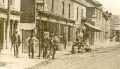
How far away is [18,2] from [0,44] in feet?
14.7

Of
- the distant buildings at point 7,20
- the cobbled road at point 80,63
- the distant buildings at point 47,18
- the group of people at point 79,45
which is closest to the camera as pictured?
the cobbled road at point 80,63

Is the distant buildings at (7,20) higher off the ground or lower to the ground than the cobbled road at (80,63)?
higher

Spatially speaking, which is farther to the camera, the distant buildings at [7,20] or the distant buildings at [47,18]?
the distant buildings at [47,18]

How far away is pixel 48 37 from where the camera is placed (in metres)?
20.8

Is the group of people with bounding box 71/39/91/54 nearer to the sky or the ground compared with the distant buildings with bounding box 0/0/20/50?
nearer to the ground

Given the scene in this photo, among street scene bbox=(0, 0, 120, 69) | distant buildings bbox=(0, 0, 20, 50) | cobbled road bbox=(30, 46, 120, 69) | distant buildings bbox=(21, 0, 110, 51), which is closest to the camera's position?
cobbled road bbox=(30, 46, 120, 69)

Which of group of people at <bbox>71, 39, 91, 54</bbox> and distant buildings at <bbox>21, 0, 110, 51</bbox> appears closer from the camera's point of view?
group of people at <bbox>71, 39, 91, 54</bbox>

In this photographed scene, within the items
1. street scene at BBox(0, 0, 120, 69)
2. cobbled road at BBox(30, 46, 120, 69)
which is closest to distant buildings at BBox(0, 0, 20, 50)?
street scene at BBox(0, 0, 120, 69)

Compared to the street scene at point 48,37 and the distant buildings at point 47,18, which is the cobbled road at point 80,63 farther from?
the distant buildings at point 47,18

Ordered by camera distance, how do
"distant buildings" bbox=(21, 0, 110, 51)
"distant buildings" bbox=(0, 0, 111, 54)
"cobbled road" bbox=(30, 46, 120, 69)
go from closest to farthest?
1. "cobbled road" bbox=(30, 46, 120, 69)
2. "distant buildings" bbox=(0, 0, 111, 54)
3. "distant buildings" bbox=(21, 0, 110, 51)

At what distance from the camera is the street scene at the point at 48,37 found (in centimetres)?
1807

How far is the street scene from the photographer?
18.1 m

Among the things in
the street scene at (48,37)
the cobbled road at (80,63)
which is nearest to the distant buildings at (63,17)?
the street scene at (48,37)

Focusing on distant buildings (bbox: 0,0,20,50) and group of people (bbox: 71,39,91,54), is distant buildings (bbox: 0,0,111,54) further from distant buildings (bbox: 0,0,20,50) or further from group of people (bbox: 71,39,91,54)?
group of people (bbox: 71,39,91,54)
